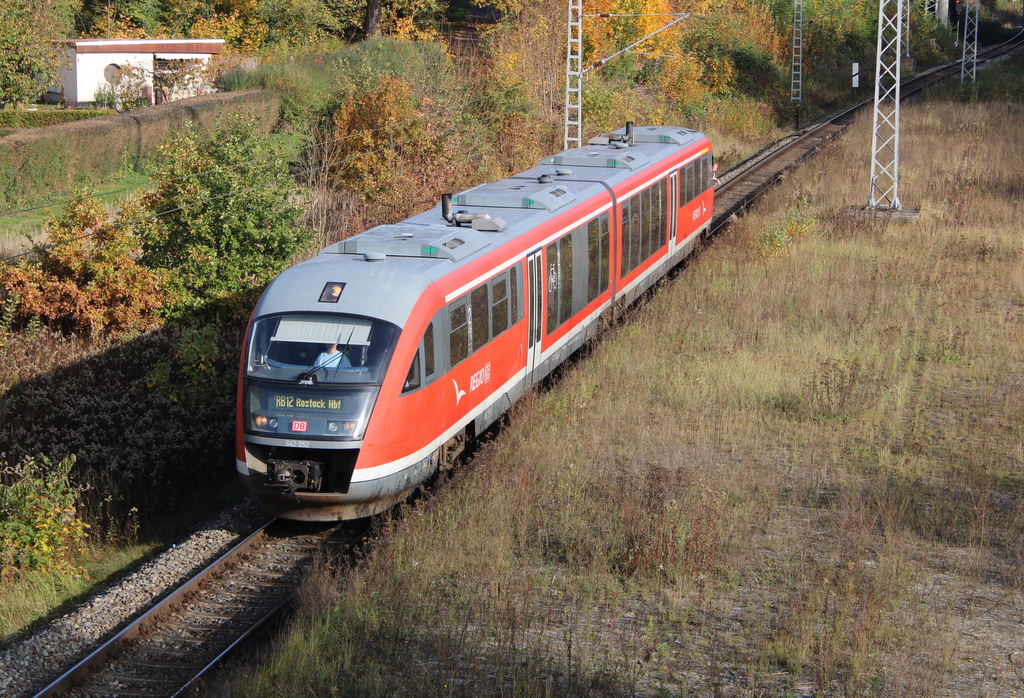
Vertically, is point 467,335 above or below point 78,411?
above

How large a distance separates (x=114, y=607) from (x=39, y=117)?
27.2 m

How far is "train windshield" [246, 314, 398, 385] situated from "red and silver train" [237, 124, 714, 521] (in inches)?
0.5

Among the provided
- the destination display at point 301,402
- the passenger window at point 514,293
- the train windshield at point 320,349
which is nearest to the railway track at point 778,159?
the passenger window at point 514,293

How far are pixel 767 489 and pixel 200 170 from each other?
1187 cm

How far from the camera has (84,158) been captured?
94.0 ft

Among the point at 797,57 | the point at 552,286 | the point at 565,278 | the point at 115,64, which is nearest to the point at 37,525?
the point at 552,286

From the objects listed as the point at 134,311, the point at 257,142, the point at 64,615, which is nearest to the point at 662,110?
the point at 257,142

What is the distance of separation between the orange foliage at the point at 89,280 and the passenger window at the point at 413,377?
8.48m

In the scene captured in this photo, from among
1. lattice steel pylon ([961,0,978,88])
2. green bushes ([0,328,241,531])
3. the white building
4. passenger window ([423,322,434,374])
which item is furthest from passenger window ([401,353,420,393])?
lattice steel pylon ([961,0,978,88])

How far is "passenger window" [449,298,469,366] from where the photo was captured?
11023mm

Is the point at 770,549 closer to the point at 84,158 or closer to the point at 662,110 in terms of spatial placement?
the point at 84,158

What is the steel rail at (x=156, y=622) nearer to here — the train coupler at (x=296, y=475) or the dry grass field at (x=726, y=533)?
the train coupler at (x=296, y=475)

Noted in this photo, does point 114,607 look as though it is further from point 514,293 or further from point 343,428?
point 514,293

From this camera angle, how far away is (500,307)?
40.4 ft
